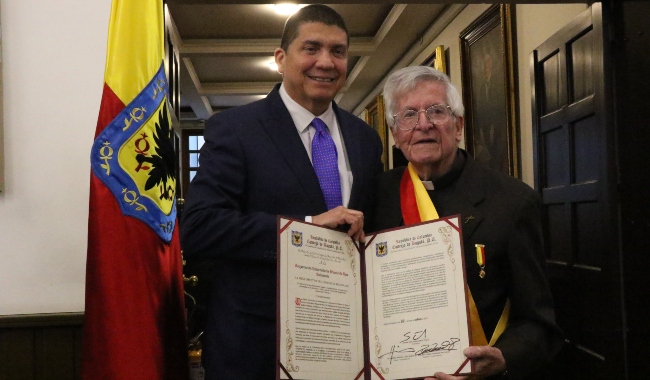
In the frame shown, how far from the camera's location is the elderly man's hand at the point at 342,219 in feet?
4.72

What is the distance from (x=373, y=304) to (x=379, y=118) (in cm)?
730

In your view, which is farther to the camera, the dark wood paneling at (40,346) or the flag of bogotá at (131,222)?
the dark wood paneling at (40,346)

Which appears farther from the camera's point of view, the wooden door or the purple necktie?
the wooden door

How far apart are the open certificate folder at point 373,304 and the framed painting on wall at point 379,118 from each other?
6554 mm

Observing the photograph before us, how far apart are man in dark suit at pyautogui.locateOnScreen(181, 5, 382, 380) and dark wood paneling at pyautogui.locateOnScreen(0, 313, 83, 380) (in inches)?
37.1

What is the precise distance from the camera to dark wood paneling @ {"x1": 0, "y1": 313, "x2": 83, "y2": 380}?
2.27 meters

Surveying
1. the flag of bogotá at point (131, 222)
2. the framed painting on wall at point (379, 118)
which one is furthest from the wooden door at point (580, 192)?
the framed painting on wall at point (379, 118)

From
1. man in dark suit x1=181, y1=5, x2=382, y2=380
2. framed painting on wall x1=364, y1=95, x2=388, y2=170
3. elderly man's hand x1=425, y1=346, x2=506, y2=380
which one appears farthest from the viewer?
framed painting on wall x1=364, y1=95, x2=388, y2=170

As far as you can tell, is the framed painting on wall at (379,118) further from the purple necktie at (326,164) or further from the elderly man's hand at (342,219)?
the elderly man's hand at (342,219)

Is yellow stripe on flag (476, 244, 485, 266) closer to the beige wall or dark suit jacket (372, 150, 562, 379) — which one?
dark suit jacket (372, 150, 562, 379)

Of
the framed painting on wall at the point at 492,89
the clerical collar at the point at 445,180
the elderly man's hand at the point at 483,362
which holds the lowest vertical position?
the elderly man's hand at the point at 483,362

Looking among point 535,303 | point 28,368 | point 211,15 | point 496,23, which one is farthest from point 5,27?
point 211,15

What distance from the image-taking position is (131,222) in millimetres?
1843

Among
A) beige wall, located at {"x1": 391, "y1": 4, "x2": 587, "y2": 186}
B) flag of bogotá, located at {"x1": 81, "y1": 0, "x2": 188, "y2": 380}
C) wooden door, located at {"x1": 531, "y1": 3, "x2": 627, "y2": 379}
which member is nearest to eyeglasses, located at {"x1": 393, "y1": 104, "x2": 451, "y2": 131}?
flag of bogotá, located at {"x1": 81, "y1": 0, "x2": 188, "y2": 380}
